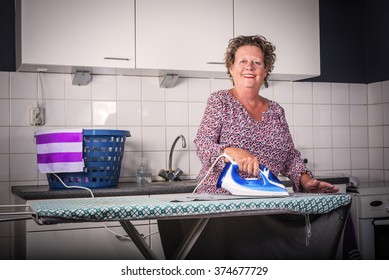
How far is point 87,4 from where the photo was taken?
8.61ft

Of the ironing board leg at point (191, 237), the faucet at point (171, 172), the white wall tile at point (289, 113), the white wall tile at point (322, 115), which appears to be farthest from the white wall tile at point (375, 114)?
the ironing board leg at point (191, 237)

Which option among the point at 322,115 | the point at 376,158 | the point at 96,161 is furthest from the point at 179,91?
the point at 376,158

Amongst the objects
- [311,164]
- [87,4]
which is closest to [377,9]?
[311,164]

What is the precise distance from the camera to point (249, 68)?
6.77 ft

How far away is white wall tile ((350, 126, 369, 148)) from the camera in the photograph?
11.6 ft

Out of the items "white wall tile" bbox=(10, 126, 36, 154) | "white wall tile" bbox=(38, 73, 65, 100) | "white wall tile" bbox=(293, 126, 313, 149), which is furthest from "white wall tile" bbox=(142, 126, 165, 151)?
"white wall tile" bbox=(293, 126, 313, 149)

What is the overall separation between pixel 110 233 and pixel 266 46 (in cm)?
113

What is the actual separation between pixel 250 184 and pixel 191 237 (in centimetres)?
27

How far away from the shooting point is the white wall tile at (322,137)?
11.2 ft

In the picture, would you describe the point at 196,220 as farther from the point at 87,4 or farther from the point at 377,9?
the point at 377,9

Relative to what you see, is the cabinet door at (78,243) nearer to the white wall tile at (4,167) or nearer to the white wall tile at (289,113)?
the white wall tile at (4,167)

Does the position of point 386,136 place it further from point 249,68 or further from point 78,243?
point 78,243

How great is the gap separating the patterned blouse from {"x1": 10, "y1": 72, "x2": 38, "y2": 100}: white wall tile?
1224 millimetres

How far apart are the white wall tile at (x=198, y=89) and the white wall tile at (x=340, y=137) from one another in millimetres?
954
